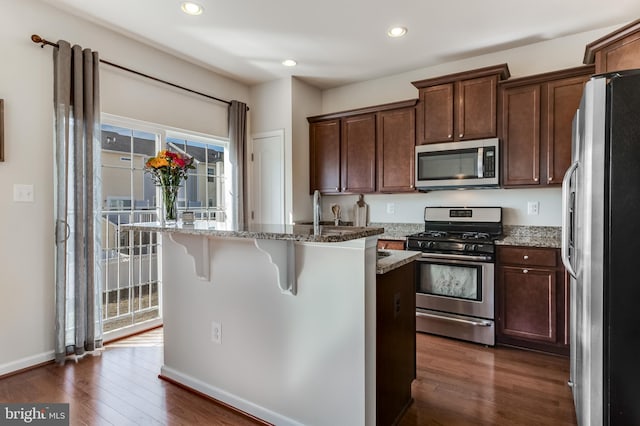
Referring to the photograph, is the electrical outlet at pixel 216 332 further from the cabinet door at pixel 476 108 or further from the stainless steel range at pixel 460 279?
the cabinet door at pixel 476 108

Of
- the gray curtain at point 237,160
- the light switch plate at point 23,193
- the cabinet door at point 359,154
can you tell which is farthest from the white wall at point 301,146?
the light switch plate at point 23,193

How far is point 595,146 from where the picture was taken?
4.94 feet

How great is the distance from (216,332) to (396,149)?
2.68 metres

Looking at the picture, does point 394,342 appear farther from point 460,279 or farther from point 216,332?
point 460,279

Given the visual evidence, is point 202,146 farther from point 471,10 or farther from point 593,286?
point 593,286

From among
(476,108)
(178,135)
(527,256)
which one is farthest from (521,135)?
(178,135)

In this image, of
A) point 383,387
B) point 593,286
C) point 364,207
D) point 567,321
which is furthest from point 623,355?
point 364,207

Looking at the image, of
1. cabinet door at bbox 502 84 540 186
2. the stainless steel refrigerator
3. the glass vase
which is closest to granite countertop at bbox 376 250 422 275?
the stainless steel refrigerator

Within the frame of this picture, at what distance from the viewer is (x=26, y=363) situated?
103 inches

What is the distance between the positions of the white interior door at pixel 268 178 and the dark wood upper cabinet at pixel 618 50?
304 cm

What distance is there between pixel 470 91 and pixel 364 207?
175 cm

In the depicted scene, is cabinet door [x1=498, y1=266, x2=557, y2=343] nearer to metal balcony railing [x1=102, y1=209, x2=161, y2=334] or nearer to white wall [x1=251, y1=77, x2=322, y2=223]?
white wall [x1=251, y1=77, x2=322, y2=223]

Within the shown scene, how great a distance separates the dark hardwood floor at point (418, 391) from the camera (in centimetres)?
202

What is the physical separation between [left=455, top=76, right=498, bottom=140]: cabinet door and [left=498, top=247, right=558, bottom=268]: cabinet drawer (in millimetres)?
1081
